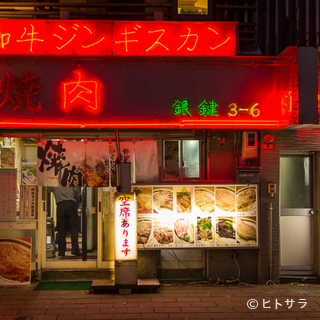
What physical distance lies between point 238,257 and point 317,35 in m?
6.89

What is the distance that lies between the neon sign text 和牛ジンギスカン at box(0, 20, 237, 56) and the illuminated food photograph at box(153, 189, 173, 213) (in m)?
3.70

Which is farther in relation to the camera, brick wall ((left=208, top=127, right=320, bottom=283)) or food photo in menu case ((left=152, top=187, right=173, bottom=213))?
brick wall ((left=208, top=127, right=320, bottom=283))

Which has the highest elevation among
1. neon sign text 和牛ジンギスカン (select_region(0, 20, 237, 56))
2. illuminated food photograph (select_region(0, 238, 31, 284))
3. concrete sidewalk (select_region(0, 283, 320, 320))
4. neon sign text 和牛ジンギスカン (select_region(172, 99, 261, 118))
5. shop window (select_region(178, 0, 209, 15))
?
shop window (select_region(178, 0, 209, 15))

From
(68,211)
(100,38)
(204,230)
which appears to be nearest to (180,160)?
(204,230)

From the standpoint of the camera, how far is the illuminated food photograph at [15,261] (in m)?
9.01

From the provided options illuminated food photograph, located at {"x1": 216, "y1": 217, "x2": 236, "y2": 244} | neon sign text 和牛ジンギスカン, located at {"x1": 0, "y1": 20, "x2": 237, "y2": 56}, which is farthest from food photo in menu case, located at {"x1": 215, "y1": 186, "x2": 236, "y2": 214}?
neon sign text 和牛ジンギスカン, located at {"x1": 0, "y1": 20, "x2": 237, "y2": 56}

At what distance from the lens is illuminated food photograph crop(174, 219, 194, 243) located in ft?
30.0

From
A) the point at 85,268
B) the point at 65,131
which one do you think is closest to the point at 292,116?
the point at 65,131

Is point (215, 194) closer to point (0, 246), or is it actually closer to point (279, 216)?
point (279, 216)

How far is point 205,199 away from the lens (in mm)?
9250

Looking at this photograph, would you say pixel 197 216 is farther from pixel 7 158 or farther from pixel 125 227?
pixel 7 158

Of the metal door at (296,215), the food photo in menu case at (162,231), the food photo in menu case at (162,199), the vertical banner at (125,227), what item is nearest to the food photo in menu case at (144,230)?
the food photo in menu case at (162,231)

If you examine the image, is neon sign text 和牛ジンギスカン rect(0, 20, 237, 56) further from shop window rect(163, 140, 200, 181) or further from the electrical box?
shop window rect(163, 140, 200, 181)

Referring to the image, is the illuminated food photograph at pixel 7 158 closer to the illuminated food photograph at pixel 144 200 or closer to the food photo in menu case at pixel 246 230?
the illuminated food photograph at pixel 144 200
